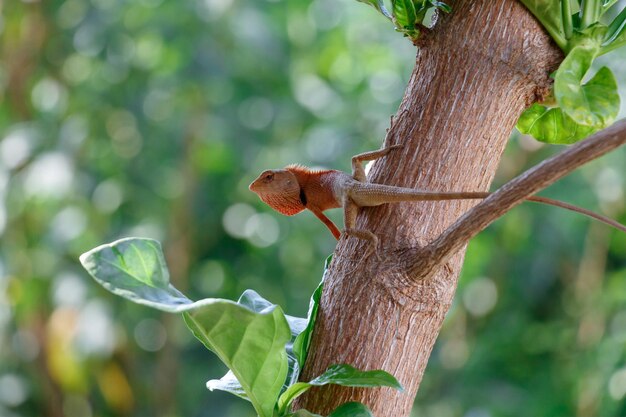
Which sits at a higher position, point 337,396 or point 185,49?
point 185,49

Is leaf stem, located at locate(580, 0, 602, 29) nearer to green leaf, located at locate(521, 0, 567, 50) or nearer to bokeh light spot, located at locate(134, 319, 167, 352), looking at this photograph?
green leaf, located at locate(521, 0, 567, 50)

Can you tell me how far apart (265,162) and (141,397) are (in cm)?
135

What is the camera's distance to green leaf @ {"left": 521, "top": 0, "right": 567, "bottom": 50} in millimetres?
846

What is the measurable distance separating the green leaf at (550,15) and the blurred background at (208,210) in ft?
8.14

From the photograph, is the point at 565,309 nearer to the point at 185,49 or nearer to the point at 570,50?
the point at 185,49

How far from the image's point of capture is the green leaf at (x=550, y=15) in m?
0.85

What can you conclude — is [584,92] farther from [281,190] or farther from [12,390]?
[12,390]

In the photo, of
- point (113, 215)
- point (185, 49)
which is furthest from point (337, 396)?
point (113, 215)

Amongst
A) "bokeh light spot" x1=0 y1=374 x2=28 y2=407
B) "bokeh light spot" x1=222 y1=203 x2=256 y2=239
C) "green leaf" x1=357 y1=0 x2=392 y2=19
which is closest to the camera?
"green leaf" x1=357 y1=0 x2=392 y2=19

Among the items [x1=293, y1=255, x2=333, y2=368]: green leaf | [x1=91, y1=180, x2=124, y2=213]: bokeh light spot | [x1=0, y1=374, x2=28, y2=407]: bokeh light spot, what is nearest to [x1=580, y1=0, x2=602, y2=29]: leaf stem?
[x1=293, y1=255, x2=333, y2=368]: green leaf

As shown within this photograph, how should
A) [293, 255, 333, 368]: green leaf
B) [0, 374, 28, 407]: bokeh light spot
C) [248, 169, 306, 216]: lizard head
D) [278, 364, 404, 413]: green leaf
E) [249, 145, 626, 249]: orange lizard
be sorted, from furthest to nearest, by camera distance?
[0, 374, 28, 407]: bokeh light spot, [248, 169, 306, 216]: lizard head, [249, 145, 626, 249]: orange lizard, [293, 255, 333, 368]: green leaf, [278, 364, 404, 413]: green leaf

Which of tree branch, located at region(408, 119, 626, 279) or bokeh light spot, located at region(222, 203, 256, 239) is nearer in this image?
tree branch, located at region(408, 119, 626, 279)

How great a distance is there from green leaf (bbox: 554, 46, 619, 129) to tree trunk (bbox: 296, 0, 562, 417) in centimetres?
3

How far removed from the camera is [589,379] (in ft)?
10.9
